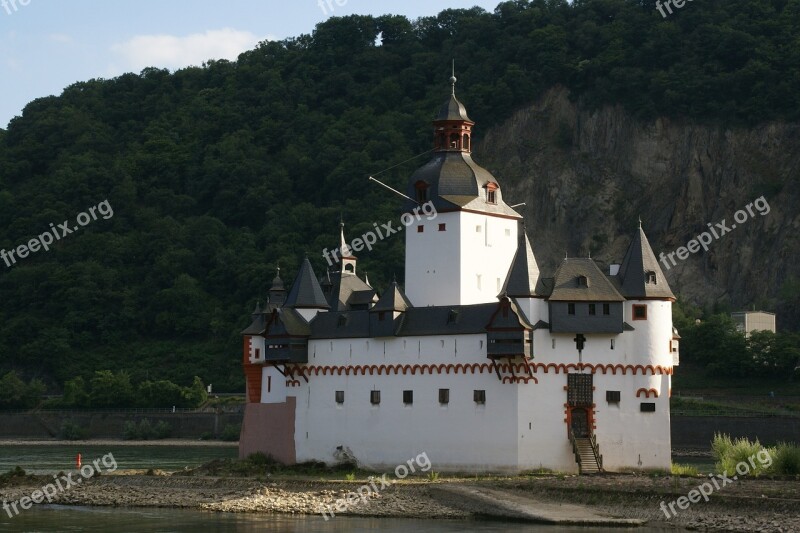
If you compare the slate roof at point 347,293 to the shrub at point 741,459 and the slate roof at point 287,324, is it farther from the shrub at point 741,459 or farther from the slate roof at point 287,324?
the shrub at point 741,459

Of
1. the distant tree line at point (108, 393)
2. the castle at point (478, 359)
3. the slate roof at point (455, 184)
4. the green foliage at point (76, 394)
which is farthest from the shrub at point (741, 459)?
the green foliage at point (76, 394)

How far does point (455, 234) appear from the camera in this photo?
229ft

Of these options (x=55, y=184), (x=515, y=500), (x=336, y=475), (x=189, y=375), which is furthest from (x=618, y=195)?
(x=515, y=500)

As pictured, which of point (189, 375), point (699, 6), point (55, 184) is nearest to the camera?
point (189, 375)

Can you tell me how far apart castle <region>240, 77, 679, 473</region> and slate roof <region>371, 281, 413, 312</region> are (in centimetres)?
9

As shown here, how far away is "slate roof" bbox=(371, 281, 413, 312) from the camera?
66125mm

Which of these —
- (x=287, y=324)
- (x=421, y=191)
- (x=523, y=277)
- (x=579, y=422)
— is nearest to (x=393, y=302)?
(x=287, y=324)

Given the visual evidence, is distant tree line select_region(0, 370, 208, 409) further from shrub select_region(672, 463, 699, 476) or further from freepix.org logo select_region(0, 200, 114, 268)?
shrub select_region(672, 463, 699, 476)

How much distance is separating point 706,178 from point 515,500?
89083mm

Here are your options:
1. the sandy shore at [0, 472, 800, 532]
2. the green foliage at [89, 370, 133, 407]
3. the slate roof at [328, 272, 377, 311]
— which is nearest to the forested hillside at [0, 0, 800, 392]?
the green foliage at [89, 370, 133, 407]

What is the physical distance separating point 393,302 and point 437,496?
1232 centimetres

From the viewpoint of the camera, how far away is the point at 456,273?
69562mm

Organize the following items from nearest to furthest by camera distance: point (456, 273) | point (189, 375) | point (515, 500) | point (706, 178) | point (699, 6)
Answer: point (515, 500) → point (456, 273) → point (189, 375) → point (706, 178) → point (699, 6)

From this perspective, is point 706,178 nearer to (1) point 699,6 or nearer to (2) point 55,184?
(1) point 699,6
